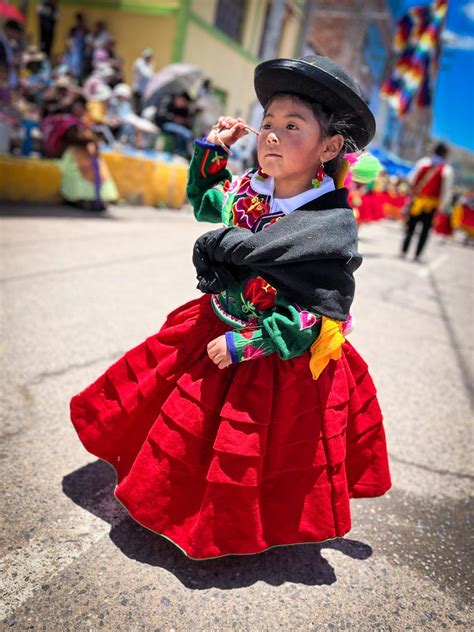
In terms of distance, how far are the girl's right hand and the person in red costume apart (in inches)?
270

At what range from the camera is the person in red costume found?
7.78m

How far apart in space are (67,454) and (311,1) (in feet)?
72.2

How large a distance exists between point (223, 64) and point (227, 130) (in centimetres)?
1586

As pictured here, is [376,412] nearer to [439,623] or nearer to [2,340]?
[439,623]

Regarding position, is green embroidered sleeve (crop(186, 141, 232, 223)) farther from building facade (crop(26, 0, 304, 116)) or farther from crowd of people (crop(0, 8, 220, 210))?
building facade (crop(26, 0, 304, 116))

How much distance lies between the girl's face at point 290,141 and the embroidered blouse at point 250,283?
8 centimetres

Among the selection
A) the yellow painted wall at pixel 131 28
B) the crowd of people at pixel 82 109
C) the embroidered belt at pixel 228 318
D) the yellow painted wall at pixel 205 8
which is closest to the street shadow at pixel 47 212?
the crowd of people at pixel 82 109

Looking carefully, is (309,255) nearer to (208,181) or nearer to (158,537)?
(208,181)

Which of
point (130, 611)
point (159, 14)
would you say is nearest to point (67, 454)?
point (130, 611)

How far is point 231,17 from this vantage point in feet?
51.7

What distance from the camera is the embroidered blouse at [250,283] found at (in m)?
1.39

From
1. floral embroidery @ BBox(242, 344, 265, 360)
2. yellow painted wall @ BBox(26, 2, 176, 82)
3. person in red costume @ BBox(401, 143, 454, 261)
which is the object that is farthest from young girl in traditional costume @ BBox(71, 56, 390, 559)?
yellow painted wall @ BBox(26, 2, 176, 82)

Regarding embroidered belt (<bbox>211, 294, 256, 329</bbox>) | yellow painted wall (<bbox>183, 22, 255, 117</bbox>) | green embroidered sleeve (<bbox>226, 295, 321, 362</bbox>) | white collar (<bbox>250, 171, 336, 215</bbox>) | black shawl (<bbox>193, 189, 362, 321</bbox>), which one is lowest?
embroidered belt (<bbox>211, 294, 256, 329</bbox>)

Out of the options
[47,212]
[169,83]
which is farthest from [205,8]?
[47,212]
